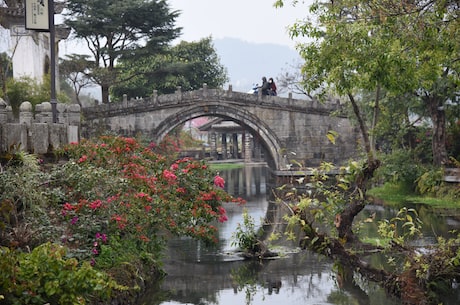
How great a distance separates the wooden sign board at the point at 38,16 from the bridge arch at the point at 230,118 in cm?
1322

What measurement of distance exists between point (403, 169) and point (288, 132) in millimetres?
7991

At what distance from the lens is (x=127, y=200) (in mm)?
8992

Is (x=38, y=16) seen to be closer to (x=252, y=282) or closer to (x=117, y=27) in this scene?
(x=252, y=282)

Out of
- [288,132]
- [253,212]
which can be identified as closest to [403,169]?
[253,212]

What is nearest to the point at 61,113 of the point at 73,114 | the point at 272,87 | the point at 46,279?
the point at 73,114

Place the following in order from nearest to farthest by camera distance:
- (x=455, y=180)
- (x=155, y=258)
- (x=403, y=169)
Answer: (x=155, y=258) < (x=455, y=180) < (x=403, y=169)

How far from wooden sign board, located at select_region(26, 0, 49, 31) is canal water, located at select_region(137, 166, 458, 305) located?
493 centimetres

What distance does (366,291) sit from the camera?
9398 millimetres

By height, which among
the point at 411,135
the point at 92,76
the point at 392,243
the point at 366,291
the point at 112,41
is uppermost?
the point at 112,41

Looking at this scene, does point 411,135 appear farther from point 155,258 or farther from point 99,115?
point 155,258

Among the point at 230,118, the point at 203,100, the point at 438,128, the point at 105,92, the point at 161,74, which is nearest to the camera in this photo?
the point at 438,128

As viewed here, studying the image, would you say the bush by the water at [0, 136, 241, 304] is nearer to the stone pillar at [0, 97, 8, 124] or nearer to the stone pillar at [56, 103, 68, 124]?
the stone pillar at [0, 97, 8, 124]

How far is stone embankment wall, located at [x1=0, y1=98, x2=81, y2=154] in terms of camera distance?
404 inches

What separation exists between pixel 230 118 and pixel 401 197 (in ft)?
29.6
